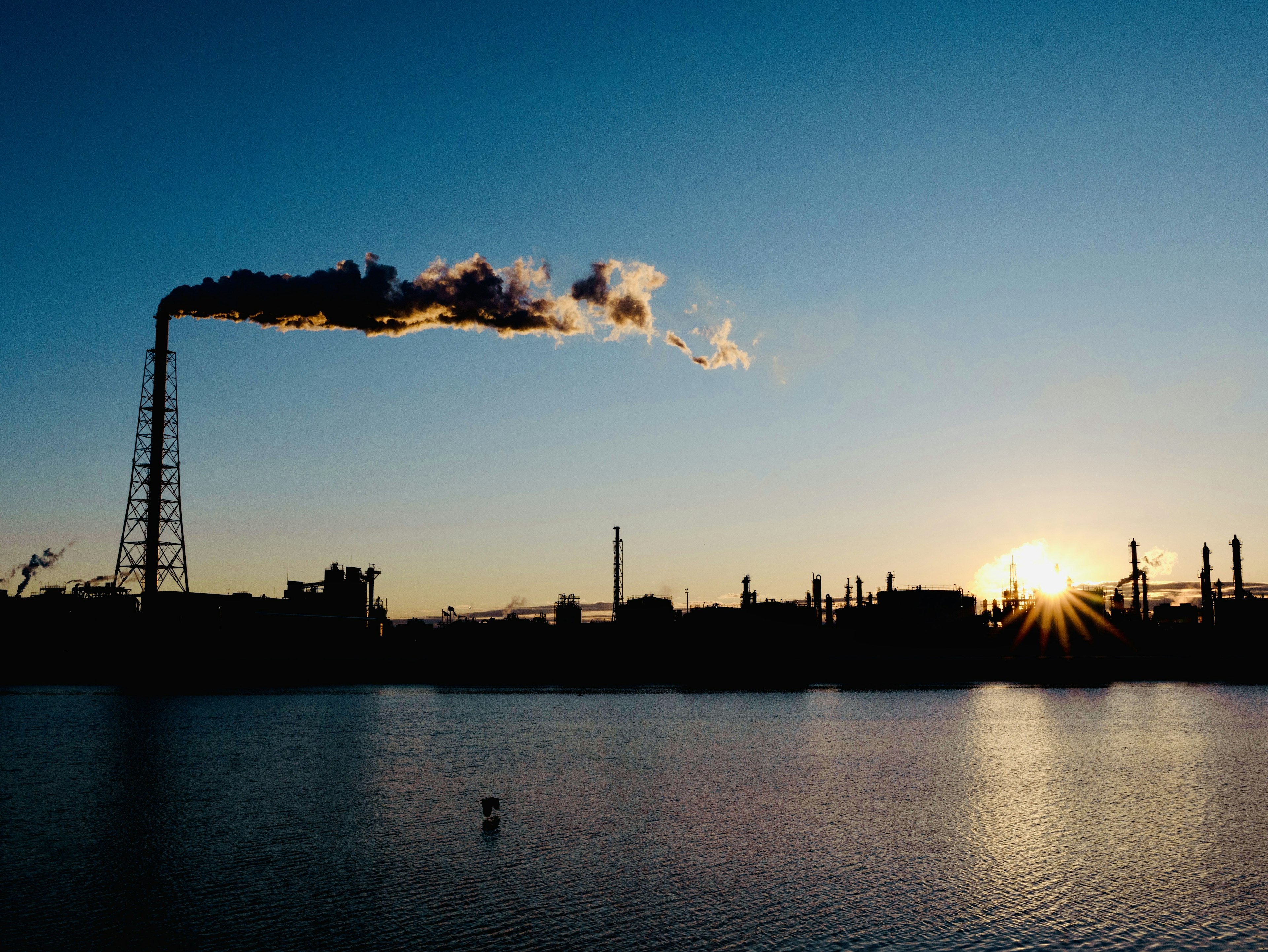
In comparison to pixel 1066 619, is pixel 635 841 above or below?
below

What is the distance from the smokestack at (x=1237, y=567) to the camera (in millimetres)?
133250

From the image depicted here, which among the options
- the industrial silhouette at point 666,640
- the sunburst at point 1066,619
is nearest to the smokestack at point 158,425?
the industrial silhouette at point 666,640

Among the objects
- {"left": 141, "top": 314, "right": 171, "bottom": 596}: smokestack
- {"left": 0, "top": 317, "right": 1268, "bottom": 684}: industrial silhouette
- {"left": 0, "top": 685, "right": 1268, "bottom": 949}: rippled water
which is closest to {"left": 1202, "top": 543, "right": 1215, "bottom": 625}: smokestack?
{"left": 0, "top": 317, "right": 1268, "bottom": 684}: industrial silhouette

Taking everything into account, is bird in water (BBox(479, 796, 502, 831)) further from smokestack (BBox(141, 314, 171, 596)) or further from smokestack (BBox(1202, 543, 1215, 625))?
smokestack (BBox(1202, 543, 1215, 625))

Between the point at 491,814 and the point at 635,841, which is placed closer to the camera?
the point at 635,841

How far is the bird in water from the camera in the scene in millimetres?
25861

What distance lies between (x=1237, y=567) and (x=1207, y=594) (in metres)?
5.56

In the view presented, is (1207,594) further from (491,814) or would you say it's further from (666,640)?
(491,814)

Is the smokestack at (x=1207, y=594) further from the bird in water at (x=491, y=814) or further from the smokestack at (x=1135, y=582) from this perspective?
the bird in water at (x=491, y=814)

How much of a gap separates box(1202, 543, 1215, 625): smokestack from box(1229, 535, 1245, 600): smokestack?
301cm

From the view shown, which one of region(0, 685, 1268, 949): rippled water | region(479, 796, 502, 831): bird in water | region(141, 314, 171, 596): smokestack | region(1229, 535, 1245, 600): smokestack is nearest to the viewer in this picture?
region(0, 685, 1268, 949): rippled water

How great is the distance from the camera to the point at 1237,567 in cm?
13538

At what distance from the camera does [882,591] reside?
485 ft

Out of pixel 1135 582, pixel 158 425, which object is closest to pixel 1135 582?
pixel 1135 582
